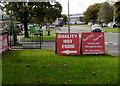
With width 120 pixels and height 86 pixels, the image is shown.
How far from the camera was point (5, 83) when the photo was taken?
8.34 metres

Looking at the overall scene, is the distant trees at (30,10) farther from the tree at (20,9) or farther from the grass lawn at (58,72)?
the grass lawn at (58,72)

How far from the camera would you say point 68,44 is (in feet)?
51.0

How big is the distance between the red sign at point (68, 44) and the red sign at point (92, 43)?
1.50 ft

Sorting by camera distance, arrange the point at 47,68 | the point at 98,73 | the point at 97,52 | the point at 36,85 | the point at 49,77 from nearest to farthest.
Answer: the point at 36,85, the point at 49,77, the point at 98,73, the point at 47,68, the point at 97,52

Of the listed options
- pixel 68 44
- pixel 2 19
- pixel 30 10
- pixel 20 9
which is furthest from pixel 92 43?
pixel 20 9

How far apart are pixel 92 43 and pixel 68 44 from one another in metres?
1.42

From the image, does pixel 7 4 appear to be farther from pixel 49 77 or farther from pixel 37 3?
pixel 49 77

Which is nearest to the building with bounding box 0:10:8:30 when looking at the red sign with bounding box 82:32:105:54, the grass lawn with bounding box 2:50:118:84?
the red sign with bounding box 82:32:105:54

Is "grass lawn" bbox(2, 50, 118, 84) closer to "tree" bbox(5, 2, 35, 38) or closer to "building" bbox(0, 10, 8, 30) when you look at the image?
"building" bbox(0, 10, 8, 30)

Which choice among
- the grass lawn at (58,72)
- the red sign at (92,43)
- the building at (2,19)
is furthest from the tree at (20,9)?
the grass lawn at (58,72)

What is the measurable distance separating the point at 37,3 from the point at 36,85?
24189 mm

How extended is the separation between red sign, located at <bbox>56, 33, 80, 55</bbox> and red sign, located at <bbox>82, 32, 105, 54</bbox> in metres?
0.46

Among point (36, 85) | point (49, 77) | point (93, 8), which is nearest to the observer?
point (36, 85)

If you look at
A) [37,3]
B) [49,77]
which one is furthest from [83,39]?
[37,3]
